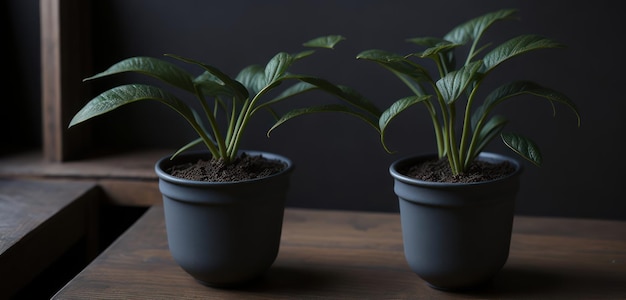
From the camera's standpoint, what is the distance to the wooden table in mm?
1169

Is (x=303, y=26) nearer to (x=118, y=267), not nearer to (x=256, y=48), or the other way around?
(x=256, y=48)

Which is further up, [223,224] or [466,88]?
[466,88]

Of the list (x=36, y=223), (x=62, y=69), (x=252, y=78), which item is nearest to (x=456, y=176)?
(x=252, y=78)

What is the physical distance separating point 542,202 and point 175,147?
3.16ft

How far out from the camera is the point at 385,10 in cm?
169

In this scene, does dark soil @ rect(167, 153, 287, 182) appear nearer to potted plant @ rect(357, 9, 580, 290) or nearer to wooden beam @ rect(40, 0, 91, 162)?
potted plant @ rect(357, 9, 580, 290)

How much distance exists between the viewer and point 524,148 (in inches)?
42.1

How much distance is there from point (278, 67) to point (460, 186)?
342 millimetres

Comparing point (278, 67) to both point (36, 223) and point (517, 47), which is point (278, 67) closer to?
point (517, 47)

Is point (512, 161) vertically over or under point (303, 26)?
under

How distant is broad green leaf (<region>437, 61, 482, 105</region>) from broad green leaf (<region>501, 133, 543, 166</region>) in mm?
115

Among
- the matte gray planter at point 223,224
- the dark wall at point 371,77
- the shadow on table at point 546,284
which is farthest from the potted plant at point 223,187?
the dark wall at point 371,77

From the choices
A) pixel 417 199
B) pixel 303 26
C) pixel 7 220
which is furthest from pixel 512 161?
pixel 7 220

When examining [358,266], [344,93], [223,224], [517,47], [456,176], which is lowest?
[358,266]
